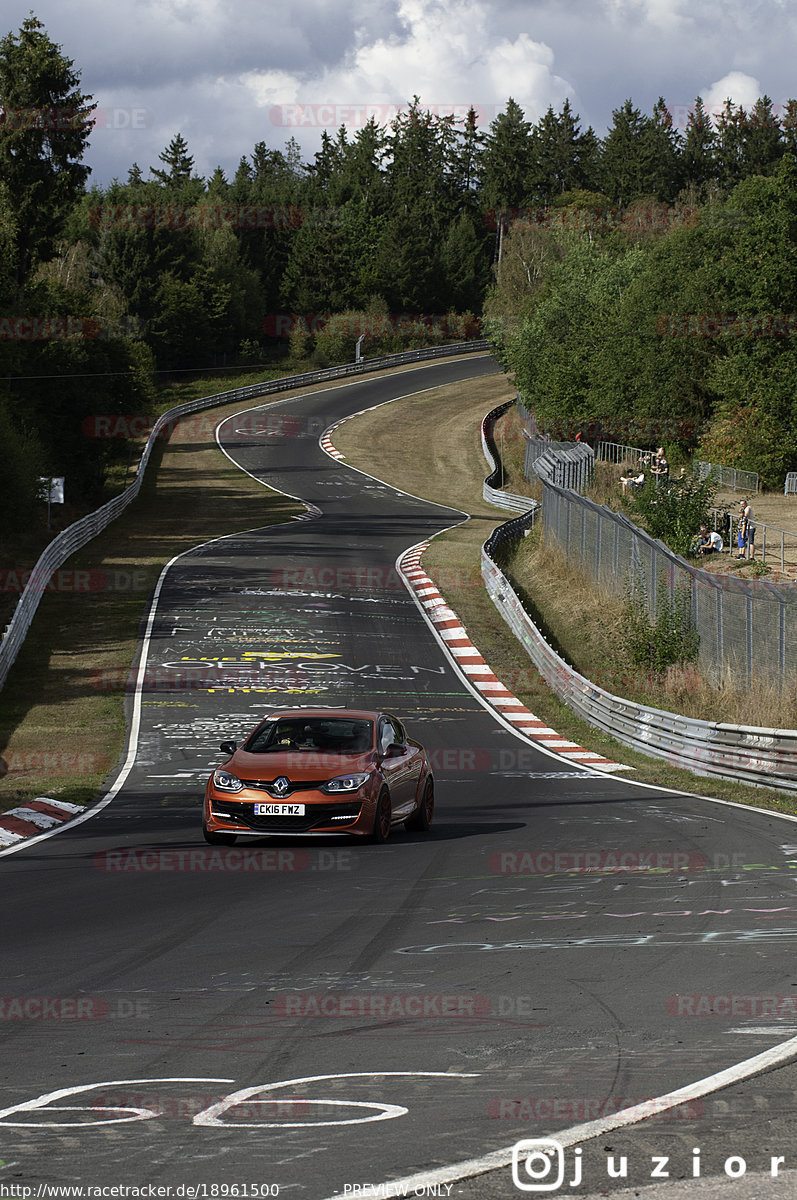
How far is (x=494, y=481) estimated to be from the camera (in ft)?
216

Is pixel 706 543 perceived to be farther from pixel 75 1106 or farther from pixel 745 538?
pixel 75 1106

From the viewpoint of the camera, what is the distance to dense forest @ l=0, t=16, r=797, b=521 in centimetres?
6131

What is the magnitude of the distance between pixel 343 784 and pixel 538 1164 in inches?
348

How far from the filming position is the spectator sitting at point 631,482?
47812 mm

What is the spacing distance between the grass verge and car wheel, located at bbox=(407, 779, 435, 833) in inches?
177

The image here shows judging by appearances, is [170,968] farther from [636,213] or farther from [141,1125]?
[636,213]

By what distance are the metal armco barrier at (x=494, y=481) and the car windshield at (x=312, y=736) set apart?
36.7 m

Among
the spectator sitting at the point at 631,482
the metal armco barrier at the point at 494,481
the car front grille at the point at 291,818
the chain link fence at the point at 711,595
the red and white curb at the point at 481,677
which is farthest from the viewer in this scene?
the metal armco barrier at the point at 494,481

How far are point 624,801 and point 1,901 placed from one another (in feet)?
30.1

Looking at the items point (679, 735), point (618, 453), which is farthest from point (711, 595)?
point (618, 453)

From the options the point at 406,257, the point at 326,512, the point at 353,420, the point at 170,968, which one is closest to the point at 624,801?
the point at 170,968

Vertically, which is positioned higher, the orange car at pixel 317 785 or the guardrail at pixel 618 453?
the guardrail at pixel 618 453

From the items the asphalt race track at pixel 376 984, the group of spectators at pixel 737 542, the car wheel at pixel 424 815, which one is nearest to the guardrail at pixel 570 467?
the group of spectators at pixel 737 542

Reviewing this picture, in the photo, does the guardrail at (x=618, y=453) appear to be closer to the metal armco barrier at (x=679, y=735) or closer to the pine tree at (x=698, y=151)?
the metal armco barrier at (x=679, y=735)
